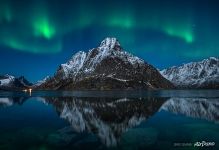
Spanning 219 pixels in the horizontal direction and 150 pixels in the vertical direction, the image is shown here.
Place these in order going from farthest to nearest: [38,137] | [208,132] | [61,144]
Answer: [208,132]
[38,137]
[61,144]

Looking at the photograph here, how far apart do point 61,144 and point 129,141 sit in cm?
704

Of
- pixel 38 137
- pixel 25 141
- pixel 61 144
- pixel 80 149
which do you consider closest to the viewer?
pixel 80 149

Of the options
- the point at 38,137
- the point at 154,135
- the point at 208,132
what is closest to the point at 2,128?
the point at 38,137

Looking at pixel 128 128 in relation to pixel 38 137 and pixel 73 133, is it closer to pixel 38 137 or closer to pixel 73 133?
pixel 73 133

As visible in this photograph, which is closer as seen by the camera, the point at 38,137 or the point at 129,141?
the point at 129,141

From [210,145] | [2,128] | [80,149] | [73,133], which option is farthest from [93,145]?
[2,128]

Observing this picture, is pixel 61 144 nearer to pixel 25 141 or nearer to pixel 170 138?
pixel 25 141

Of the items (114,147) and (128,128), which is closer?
(114,147)

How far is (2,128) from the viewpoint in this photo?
43406 millimetres

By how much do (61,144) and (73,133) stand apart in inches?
258

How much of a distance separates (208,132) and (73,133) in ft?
55.0

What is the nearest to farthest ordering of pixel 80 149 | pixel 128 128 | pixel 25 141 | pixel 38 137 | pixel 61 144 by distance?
pixel 80 149
pixel 61 144
pixel 25 141
pixel 38 137
pixel 128 128

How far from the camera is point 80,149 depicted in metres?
28.2

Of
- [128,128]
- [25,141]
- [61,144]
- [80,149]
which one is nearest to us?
[80,149]
